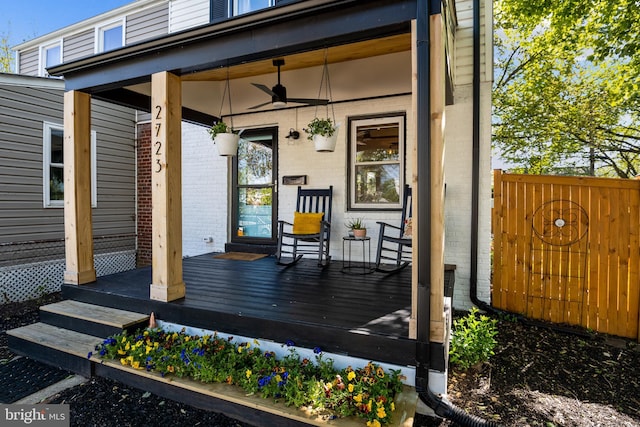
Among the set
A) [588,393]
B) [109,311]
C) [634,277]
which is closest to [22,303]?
[109,311]

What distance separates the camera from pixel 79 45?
730 cm

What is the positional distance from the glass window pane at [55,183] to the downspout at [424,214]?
5882 millimetres

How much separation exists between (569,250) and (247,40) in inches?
143

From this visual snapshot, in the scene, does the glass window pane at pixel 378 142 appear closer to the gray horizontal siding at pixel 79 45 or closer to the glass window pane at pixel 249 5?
the glass window pane at pixel 249 5

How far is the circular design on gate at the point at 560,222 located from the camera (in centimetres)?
341

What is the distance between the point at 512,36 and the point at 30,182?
1158 cm

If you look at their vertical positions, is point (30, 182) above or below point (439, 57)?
below

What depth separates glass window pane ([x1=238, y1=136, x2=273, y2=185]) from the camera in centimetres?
546

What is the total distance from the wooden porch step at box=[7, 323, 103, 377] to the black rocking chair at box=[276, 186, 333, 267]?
2289mm

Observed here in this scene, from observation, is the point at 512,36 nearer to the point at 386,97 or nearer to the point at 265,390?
the point at 386,97

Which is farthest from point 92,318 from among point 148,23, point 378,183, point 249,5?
point 148,23

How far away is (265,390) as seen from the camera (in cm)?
199

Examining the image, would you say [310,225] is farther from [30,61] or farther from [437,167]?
[30,61]

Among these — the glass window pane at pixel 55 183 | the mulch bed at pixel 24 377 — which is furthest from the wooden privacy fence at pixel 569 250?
the glass window pane at pixel 55 183
